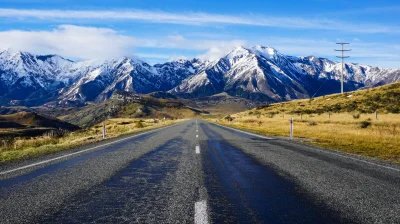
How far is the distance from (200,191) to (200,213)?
5.25 ft

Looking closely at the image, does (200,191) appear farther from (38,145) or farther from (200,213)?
(38,145)

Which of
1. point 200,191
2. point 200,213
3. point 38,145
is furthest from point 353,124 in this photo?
point 200,213

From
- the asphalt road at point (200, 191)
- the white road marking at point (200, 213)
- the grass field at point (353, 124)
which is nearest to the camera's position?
the white road marking at point (200, 213)

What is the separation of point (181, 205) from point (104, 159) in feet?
22.7

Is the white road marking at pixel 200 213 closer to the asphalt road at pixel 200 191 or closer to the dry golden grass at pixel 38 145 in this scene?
the asphalt road at pixel 200 191

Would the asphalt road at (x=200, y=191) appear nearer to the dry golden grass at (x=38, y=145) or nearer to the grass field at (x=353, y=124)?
the dry golden grass at (x=38, y=145)

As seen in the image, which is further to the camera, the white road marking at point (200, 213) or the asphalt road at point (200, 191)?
the asphalt road at point (200, 191)

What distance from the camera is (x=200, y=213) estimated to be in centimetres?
553

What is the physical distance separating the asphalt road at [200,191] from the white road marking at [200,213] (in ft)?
0.05

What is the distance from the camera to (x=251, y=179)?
8477mm

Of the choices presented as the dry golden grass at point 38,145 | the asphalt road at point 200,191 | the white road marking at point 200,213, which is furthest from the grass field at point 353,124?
the dry golden grass at point 38,145

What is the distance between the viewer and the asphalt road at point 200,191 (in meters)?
5.46

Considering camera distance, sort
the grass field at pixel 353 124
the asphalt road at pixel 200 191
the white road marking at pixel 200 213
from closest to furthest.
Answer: the white road marking at pixel 200 213 → the asphalt road at pixel 200 191 → the grass field at pixel 353 124

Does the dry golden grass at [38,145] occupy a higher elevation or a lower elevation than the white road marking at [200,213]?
lower
